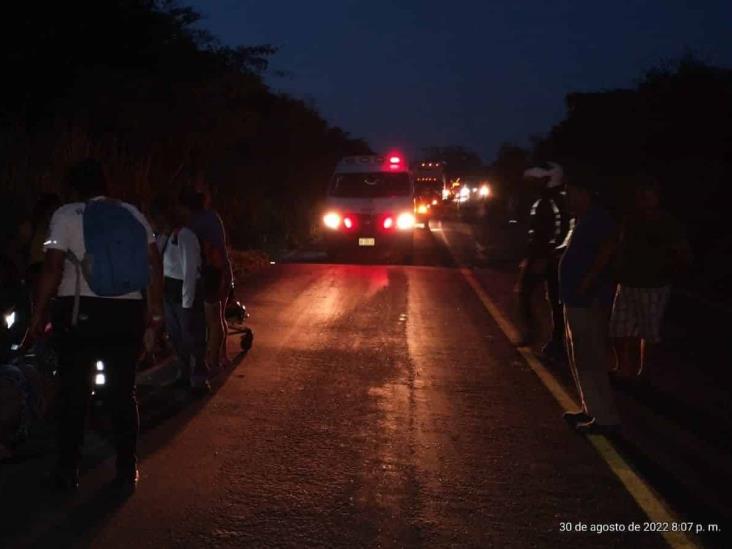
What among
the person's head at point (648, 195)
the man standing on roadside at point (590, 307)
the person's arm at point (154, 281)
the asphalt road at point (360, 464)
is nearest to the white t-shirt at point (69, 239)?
the person's arm at point (154, 281)

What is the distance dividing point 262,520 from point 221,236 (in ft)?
11.5

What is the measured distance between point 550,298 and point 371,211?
11323 millimetres

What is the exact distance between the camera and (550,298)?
34.4ft

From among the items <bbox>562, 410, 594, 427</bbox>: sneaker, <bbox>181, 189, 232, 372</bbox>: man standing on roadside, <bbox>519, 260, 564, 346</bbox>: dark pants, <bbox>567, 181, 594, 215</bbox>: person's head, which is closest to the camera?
<bbox>562, 410, 594, 427</bbox>: sneaker

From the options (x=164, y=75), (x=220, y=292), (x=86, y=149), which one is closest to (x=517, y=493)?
(x=220, y=292)

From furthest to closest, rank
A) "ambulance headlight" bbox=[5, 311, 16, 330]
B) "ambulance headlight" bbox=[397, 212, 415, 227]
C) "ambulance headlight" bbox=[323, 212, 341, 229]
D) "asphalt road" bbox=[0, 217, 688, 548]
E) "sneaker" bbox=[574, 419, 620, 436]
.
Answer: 1. "ambulance headlight" bbox=[323, 212, 341, 229]
2. "ambulance headlight" bbox=[397, 212, 415, 227]
3. "sneaker" bbox=[574, 419, 620, 436]
4. "ambulance headlight" bbox=[5, 311, 16, 330]
5. "asphalt road" bbox=[0, 217, 688, 548]

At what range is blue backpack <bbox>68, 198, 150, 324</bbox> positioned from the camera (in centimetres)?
535

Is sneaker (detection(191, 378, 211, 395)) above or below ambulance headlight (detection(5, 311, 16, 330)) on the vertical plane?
below

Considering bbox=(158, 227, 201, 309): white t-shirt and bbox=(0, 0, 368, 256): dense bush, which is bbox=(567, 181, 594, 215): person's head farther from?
bbox=(0, 0, 368, 256): dense bush

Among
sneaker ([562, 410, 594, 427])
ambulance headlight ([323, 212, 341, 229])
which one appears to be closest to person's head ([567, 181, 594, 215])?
sneaker ([562, 410, 594, 427])

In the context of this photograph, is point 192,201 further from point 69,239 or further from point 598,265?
point 598,265

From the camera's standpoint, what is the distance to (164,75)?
25.1m

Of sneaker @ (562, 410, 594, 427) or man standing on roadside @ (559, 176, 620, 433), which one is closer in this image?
man standing on roadside @ (559, 176, 620, 433)

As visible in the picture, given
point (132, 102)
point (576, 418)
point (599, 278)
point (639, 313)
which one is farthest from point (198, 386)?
point (132, 102)
